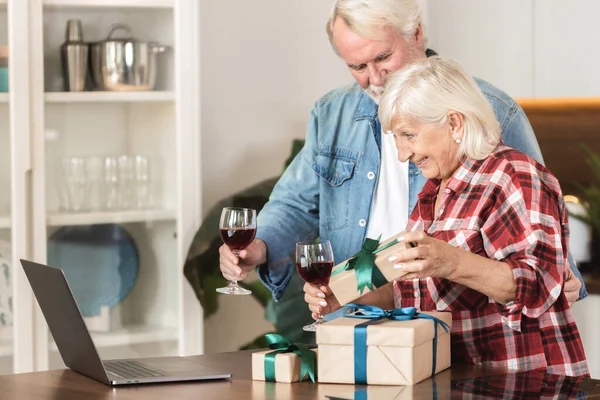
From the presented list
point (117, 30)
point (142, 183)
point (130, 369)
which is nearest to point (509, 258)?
point (130, 369)

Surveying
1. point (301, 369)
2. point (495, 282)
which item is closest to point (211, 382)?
point (301, 369)

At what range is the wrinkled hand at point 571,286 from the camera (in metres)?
2.10

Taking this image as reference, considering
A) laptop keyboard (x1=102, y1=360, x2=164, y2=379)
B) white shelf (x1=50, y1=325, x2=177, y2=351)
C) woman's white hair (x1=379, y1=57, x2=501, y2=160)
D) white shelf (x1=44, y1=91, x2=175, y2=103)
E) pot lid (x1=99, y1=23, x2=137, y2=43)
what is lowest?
white shelf (x1=50, y1=325, x2=177, y2=351)

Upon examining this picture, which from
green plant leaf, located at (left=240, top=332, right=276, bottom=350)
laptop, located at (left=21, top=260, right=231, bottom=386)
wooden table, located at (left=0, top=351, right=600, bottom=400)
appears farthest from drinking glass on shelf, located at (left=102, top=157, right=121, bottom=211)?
wooden table, located at (left=0, top=351, right=600, bottom=400)

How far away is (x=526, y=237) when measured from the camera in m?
1.76

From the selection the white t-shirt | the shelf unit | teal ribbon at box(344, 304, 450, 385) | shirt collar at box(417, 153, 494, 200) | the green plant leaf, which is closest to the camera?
teal ribbon at box(344, 304, 450, 385)

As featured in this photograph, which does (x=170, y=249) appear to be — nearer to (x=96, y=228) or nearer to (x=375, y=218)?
(x=96, y=228)

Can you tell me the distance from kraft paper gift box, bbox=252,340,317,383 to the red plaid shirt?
349mm

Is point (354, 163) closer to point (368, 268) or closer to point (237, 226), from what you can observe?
point (237, 226)

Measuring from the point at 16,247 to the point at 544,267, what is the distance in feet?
6.81

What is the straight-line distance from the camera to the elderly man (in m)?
2.31

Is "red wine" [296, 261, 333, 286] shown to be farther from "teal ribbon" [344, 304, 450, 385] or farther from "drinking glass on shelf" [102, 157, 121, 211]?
"drinking glass on shelf" [102, 157, 121, 211]

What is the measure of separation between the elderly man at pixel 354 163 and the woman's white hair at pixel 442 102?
0.37 meters

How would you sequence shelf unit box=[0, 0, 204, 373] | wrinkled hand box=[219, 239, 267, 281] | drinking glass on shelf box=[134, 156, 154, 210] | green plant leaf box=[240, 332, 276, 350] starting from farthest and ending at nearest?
green plant leaf box=[240, 332, 276, 350] < drinking glass on shelf box=[134, 156, 154, 210] < shelf unit box=[0, 0, 204, 373] < wrinkled hand box=[219, 239, 267, 281]
